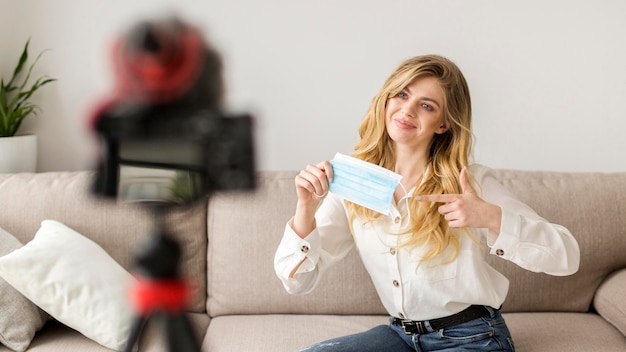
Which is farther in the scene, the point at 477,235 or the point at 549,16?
the point at 549,16

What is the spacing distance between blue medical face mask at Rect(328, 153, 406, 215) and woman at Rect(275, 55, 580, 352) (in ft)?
0.38

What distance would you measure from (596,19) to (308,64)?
1043 millimetres

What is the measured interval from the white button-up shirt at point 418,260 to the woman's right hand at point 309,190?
29 mm

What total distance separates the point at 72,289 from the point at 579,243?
149 cm

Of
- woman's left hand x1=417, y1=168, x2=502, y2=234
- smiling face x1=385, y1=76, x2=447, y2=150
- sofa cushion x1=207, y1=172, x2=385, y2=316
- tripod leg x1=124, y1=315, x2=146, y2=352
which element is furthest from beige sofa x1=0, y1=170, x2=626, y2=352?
tripod leg x1=124, y1=315, x2=146, y2=352

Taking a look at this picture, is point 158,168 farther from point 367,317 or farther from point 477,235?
point 367,317

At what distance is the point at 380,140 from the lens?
5.67 feet

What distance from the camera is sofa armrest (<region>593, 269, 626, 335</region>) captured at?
1931mm

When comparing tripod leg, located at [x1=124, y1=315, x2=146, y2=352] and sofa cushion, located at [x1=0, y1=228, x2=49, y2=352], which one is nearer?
tripod leg, located at [x1=124, y1=315, x2=146, y2=352]

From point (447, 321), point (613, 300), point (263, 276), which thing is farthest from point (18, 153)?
point (613, 300)

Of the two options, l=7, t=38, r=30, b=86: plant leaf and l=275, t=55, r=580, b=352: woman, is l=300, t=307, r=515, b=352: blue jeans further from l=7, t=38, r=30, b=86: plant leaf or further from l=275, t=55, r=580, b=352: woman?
l=7, t=38, r=30, b=86: plant leaf

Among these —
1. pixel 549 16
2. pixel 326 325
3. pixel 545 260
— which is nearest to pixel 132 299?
pixel 545 260

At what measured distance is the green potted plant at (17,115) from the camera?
233 centimetres

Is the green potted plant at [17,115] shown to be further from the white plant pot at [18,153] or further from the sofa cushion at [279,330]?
the sofa cushion at [279,330]
